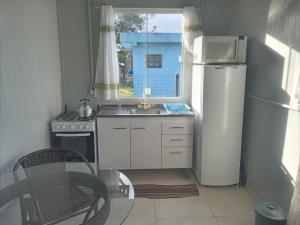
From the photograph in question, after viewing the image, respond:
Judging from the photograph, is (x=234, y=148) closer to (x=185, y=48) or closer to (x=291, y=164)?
(x=291, y=164)

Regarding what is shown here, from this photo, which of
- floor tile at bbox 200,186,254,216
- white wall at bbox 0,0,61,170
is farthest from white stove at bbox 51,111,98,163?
floor tile at bbox 200,186,254,216

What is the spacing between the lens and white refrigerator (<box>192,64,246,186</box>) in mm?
2832

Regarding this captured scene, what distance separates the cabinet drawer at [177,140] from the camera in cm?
327

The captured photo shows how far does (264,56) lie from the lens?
2672 mm

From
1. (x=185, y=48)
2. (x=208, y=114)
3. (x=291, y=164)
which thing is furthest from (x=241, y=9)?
(x=291, y=164)

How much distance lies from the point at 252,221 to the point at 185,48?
229 cm

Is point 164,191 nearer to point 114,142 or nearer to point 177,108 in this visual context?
point 114,142

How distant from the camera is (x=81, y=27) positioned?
3.50m

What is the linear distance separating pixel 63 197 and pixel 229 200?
187 centimetres

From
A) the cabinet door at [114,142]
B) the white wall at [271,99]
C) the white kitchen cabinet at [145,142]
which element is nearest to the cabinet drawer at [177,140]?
the white kitchen cabinet at [145,142]

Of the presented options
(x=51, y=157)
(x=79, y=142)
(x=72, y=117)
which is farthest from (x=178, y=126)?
(x=51, y=157)

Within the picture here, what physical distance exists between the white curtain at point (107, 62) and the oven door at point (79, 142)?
65cm

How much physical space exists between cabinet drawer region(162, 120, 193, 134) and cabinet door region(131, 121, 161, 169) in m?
0.09

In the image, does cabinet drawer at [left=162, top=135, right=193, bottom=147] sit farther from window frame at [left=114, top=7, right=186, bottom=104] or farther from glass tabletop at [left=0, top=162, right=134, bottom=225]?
glass tabletop at [left=0, top=162, right=134, bottom=225]
